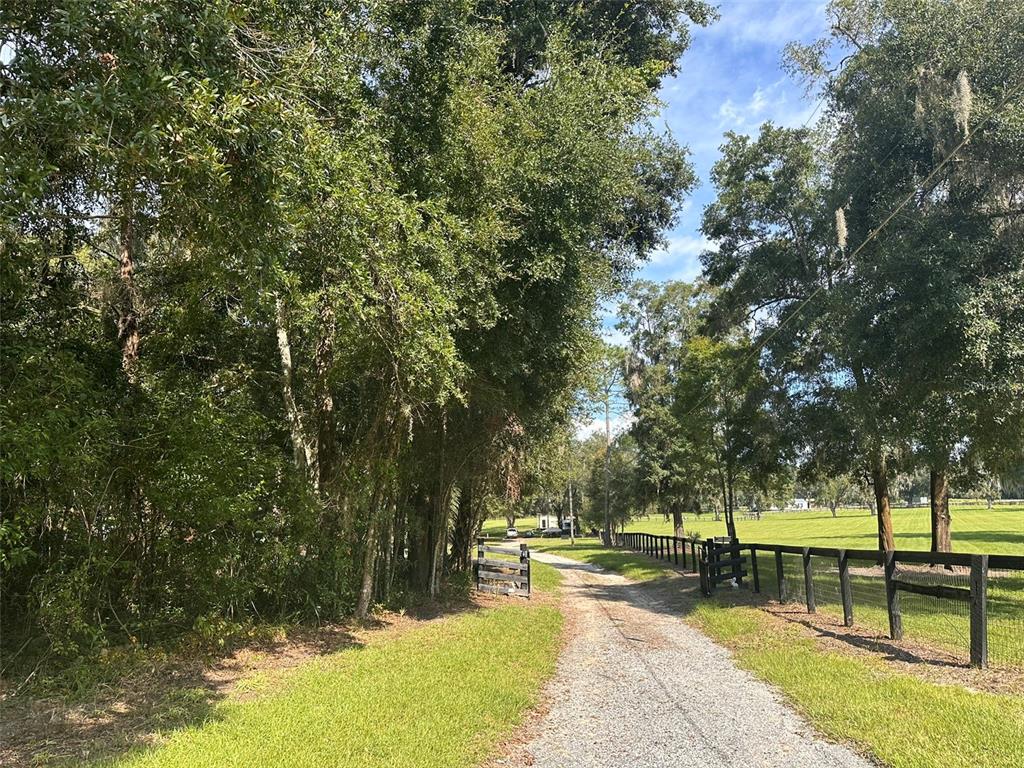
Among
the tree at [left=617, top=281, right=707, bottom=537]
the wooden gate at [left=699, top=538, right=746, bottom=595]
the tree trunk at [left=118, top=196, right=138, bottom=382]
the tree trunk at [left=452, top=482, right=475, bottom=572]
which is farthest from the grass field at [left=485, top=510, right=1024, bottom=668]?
the tree at [left=617, top=281, right=707, bottom=537]

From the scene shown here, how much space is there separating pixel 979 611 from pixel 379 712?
553cm

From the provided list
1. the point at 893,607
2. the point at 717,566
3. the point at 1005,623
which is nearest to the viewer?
the point at 893,607

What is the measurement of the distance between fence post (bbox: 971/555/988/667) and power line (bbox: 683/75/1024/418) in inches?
237

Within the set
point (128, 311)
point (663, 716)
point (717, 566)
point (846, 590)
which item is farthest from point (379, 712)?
point (717, 566)

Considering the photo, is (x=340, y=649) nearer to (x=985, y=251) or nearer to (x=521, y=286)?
(x=521, y=286)

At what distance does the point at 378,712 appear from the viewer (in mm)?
5441

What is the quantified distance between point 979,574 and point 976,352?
5455mm

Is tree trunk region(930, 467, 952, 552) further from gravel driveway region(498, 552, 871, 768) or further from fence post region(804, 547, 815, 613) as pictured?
gravel driveway region(498, 552, 871, 768)

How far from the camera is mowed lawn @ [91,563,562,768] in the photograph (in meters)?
4.40

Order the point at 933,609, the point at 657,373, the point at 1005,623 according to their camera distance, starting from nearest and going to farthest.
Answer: the point at 933,609, the point at 1005,623, the point at 657,373

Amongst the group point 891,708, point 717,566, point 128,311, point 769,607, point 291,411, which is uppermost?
point 128,311

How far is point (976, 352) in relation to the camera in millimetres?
10172

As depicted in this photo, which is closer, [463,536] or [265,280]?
[265,280]

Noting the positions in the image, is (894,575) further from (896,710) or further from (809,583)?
(896,710)
